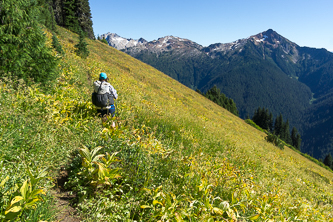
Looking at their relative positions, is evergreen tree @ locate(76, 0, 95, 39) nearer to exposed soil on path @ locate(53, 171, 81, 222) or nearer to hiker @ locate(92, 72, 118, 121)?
hiker @ locate(92, 72, 118, 121)

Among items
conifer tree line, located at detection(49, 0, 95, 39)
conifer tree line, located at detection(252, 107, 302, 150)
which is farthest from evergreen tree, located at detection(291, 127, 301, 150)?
conifer tree line, located at detection(49, 0, 95, 39)

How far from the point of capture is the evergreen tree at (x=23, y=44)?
5.35 meters

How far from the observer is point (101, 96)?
18.7 ft

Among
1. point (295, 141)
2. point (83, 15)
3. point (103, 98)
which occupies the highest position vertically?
point (83, 15)

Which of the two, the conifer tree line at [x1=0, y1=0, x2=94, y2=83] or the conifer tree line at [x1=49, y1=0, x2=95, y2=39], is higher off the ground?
the conifer tree line at [x1=49, y1=0, x2=95, y2=39]

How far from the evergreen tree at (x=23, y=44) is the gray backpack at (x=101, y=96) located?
2.17m

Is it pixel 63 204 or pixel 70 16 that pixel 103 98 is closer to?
pixel 63 204

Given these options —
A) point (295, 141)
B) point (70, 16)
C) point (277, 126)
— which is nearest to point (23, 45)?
point (70, 16)

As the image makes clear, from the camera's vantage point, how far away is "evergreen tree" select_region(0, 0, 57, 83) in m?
5.35

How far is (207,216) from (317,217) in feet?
10.8

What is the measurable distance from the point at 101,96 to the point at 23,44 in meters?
3.08

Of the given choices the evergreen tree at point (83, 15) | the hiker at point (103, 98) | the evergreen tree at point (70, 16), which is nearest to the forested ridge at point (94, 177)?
the hiker at point (103, 98)

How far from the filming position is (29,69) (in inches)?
232

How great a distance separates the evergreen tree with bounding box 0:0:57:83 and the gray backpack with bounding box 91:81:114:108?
217 centimetres
